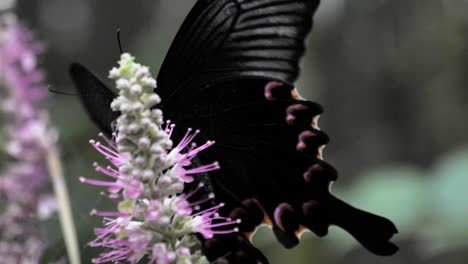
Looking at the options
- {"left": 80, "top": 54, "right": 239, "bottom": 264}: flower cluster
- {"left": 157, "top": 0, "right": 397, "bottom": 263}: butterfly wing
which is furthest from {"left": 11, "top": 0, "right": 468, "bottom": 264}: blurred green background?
{"left": 80, "top": 54, "right": 239, "bottom": 264}: flower cluster

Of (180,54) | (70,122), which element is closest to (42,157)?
(180,54)

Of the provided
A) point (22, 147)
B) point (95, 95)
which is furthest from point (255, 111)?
point (22, 147)

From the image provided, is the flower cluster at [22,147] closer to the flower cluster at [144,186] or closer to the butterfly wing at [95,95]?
the butterfly wing at [95,95]

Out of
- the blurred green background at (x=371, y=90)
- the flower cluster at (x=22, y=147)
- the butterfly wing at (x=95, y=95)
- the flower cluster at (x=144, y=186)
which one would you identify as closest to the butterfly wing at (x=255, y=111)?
the butterfly wing at (x=95, y=95)

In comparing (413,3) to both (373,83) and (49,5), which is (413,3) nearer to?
(373,83)

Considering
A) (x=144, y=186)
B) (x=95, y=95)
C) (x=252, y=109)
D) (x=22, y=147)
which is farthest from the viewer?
(x=22, y=147)

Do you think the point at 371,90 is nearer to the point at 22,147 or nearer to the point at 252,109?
the point at 252,109

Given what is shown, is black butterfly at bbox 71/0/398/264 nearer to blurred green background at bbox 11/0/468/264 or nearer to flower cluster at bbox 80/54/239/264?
flower cluster at bbox 80/54/239/264
